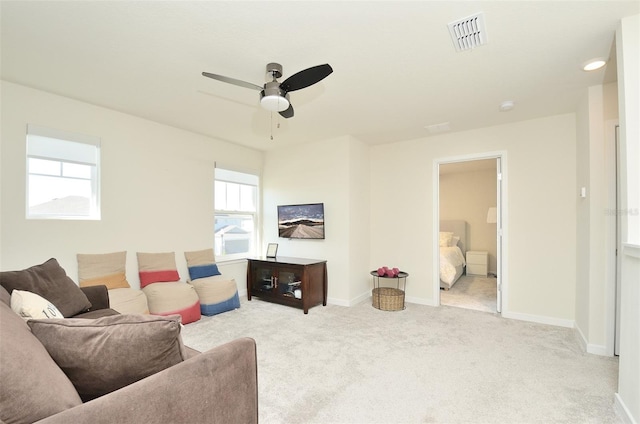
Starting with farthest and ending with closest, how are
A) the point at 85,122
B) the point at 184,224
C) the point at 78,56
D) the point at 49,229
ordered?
the point at 184,224
the point at 85,122
the point at 49,229
the point at 78,56

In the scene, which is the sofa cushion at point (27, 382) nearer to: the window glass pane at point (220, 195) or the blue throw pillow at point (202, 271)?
the blue throw pillow at point (202, 271)

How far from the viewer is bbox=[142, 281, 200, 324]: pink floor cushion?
3297 mm

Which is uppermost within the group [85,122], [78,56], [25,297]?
[78,56]

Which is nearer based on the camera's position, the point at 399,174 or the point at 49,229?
the point at 49,229

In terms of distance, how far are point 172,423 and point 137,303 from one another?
2.59m

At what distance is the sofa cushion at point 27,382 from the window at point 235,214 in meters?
3.78

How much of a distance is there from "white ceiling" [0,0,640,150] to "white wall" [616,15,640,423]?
22 cm

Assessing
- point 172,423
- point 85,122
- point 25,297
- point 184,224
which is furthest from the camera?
point 184,224

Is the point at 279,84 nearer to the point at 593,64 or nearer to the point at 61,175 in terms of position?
the point at 593,64

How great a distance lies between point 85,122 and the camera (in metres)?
3.23

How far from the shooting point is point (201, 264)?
4.19 meters

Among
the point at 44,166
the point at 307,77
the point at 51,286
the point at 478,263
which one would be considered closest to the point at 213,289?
the point at 51,286

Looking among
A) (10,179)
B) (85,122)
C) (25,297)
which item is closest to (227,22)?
(25,297)

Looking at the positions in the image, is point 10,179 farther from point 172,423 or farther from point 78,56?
point 172,423
